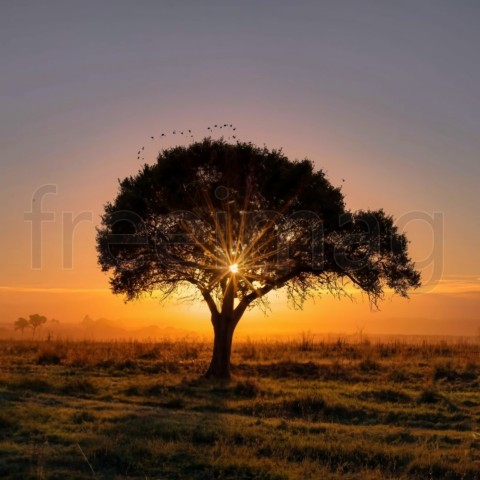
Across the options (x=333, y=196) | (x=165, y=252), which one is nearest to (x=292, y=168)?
(x=333, y=196)

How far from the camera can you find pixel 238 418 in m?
17.6

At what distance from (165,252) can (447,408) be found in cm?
1515

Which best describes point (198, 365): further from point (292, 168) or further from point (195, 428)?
point (195, 428)

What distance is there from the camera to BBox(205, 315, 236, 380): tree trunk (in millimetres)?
29312

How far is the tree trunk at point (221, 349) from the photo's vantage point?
29312mm

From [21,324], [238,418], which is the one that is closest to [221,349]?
[238,418]

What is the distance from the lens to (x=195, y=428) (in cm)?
1525

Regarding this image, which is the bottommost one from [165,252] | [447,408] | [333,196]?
[447,408]

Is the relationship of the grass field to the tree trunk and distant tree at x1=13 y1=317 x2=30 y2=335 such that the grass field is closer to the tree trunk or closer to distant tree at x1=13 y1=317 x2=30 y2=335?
the tree trunk

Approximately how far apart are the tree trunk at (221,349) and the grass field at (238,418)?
34.7 inches

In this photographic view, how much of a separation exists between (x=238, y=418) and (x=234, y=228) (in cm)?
1388

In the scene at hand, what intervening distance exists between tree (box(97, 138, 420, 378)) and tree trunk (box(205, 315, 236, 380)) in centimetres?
5

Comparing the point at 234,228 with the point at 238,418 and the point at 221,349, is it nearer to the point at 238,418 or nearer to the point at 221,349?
the point at 221,349

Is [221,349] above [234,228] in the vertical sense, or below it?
below
